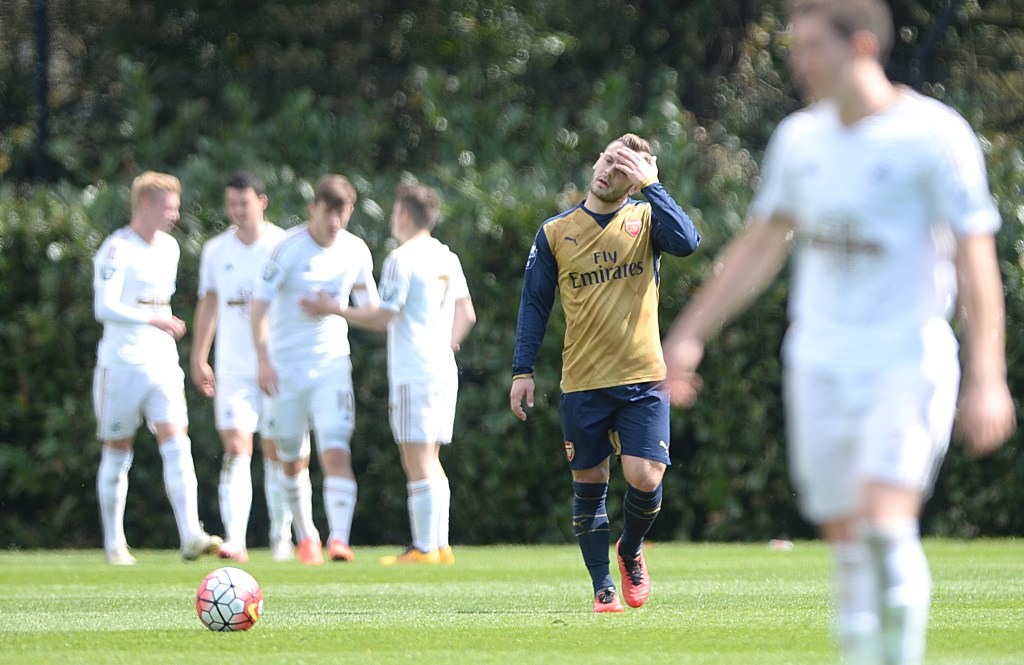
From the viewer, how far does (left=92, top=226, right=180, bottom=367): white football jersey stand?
38.2ft

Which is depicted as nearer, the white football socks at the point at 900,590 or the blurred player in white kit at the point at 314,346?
the white football socks at the point at 900,590

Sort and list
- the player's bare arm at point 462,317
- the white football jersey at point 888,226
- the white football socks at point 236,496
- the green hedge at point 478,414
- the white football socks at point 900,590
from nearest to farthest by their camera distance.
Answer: the white football socks at point 900,590 < the white football jersey at point 888,226 < the player's bare arm at point 462,317 < the white football socks at point 236,496 < the green hedge at point 478,414

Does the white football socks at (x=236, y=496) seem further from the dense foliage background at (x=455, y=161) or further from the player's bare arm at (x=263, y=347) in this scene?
the dense foliage background at (x=455, y=161)

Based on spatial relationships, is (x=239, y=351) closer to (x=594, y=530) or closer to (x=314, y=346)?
(x=314, y=346)

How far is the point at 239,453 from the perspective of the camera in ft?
40.4

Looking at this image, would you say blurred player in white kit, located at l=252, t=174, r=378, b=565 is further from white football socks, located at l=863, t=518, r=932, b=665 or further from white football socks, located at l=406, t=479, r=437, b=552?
white football socks, located at l=863, t=518, r=932, b=665

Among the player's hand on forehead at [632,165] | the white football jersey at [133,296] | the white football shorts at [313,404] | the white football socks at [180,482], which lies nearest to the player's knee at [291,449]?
the white football shorts at [313,404]

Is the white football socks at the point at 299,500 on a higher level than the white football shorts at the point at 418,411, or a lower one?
lower

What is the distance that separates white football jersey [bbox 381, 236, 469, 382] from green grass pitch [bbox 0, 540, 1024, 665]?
136 centimetres

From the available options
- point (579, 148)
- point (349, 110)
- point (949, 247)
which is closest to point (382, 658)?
point (949, 247)

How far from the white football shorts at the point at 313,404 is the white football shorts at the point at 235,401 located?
57 cm

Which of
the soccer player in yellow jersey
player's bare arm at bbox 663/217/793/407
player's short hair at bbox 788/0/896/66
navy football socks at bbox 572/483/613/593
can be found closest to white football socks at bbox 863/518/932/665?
player's bare arm at bbox 663/217/793/407

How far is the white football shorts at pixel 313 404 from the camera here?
1166cm

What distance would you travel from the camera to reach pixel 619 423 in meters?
7.87
